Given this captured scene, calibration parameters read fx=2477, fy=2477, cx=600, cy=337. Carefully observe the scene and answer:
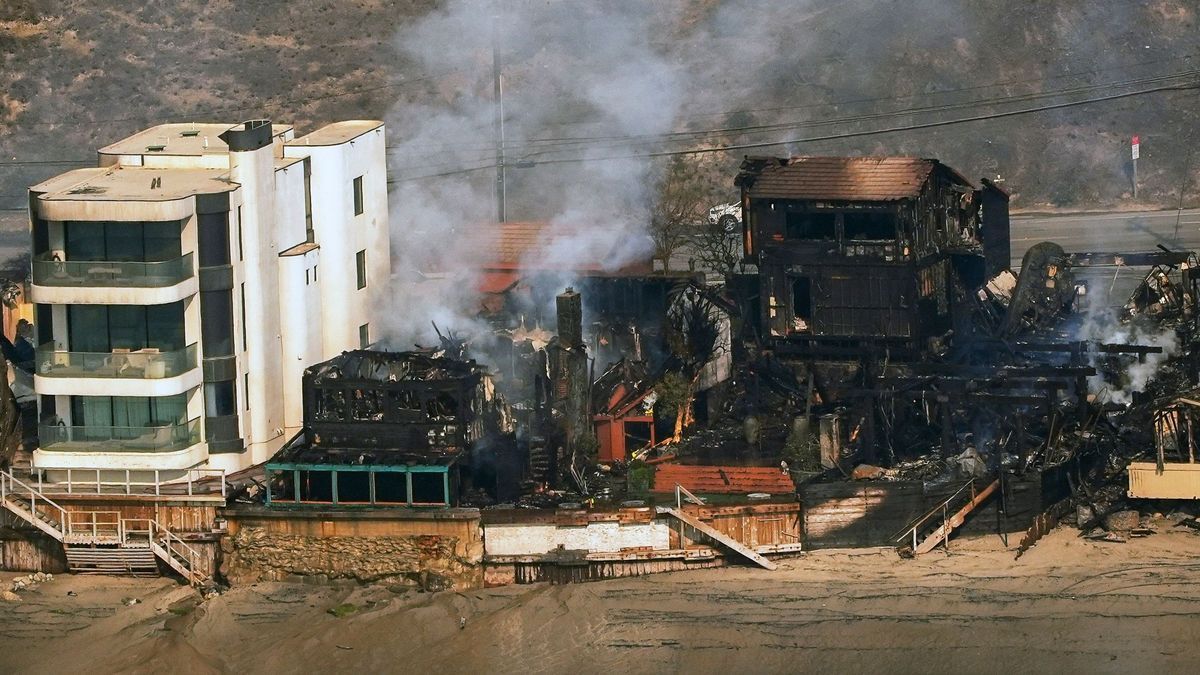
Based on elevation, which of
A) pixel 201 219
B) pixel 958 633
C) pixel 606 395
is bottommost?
pixel 958 633

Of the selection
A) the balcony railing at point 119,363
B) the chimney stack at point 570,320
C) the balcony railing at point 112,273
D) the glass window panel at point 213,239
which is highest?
the glass window panel at point 213,239

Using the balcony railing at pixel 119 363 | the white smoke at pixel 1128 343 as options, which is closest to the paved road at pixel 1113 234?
the white smoke at pixel 1128 343

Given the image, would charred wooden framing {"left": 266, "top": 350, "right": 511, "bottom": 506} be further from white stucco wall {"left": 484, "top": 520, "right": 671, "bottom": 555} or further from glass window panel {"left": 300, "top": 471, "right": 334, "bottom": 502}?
white stucco wall {"left": 484, "top": 520, "right": 671, "bottom": 555}

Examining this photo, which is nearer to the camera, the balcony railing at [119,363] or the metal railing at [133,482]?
the balcony railing at [119,363]

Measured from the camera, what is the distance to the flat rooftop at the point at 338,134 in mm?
62312

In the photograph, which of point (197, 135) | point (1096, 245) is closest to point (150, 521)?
point (197, 135)

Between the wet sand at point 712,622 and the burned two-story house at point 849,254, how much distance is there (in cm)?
854

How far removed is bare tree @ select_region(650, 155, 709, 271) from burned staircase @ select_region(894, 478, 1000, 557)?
1844 cm

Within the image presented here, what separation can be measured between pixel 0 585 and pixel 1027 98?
46.5m

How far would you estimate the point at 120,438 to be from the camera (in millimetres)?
56375

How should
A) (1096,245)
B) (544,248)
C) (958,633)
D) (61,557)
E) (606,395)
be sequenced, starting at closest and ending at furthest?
(958,633) < (61,557) < (606,395) < (544,248) < (1096,245)

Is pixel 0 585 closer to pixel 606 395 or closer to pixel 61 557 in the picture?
pixel 61 557

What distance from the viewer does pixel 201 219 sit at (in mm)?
55750

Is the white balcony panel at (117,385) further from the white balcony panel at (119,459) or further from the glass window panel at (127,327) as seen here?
Result: the white balcony panel at (119,459)
